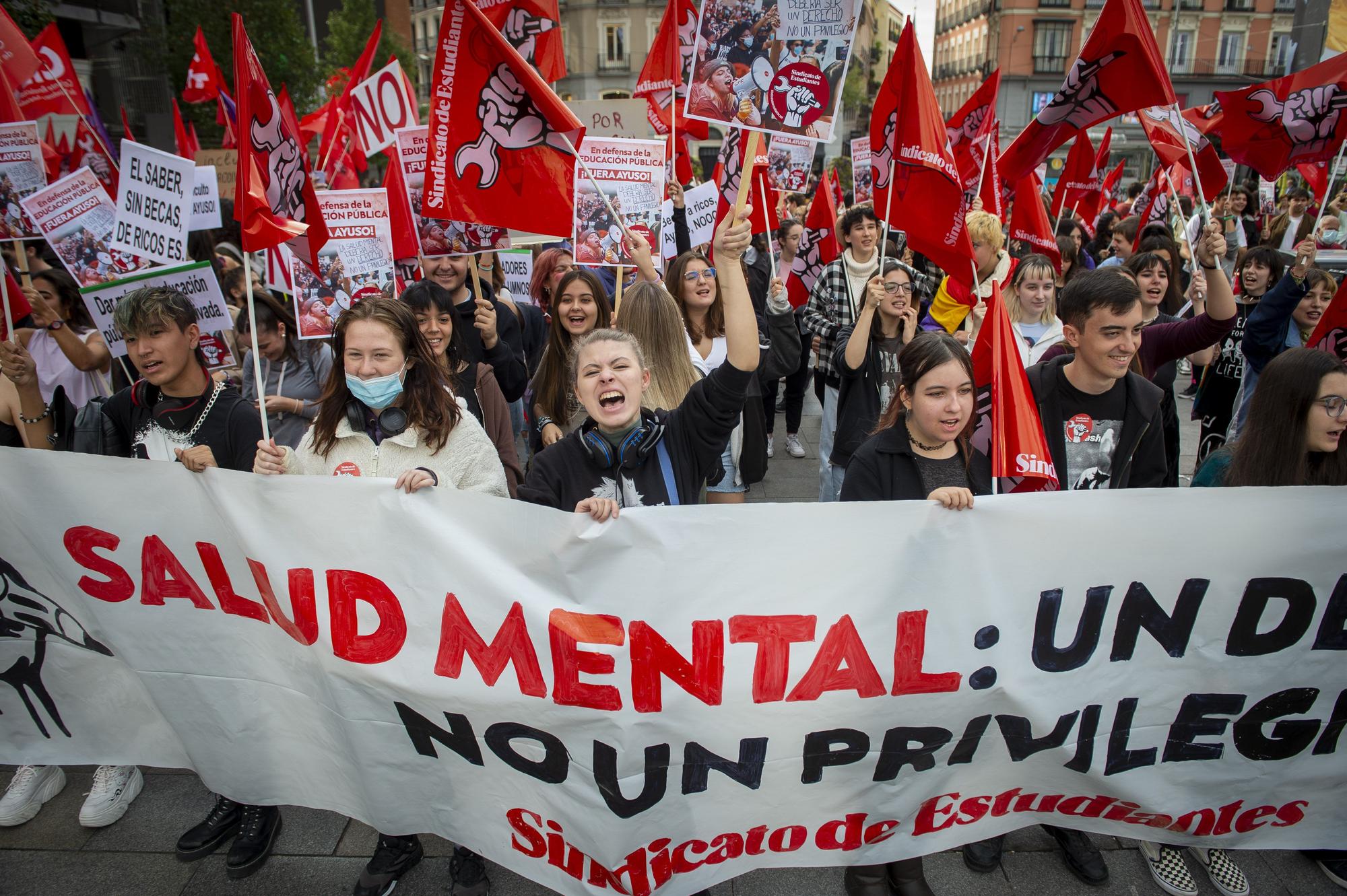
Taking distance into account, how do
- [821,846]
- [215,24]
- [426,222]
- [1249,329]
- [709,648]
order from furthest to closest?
[215,24] < [426,222] < [1249,329] < [821,846] < [709,648]

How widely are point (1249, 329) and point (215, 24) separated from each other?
2087 centimetres

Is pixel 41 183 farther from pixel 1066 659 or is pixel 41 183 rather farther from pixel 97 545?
pixel 1066 659

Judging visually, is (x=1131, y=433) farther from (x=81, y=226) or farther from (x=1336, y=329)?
(x=81, y=226)

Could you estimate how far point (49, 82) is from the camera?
574 centimetres

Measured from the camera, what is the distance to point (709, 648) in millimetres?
2254

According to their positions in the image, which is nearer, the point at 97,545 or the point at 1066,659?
the point at 1066,659

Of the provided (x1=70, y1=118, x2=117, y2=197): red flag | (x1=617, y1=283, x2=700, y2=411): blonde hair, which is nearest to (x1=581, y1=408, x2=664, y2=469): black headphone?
(x1=617, y1=283, x2=700, y2=411): blonde hair

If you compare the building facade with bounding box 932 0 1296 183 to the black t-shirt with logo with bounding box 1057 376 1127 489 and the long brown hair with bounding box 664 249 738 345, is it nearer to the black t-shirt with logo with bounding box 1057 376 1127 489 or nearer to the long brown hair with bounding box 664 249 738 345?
the long brown hair with bounding box 664 249 738 345

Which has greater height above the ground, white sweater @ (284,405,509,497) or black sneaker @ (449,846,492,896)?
white sweater @ (284,405,509,497)

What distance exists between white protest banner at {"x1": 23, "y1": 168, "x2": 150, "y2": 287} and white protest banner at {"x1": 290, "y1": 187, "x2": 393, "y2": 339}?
0.91m

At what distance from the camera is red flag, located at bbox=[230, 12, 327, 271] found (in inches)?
108

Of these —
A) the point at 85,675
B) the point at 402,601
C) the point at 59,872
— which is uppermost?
the point at 402,601

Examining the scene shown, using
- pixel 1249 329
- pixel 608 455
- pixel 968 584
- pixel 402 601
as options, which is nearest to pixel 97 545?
pixel 402 601

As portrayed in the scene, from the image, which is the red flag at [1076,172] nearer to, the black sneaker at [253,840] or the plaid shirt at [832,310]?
the plaid shirt at [832,310]
